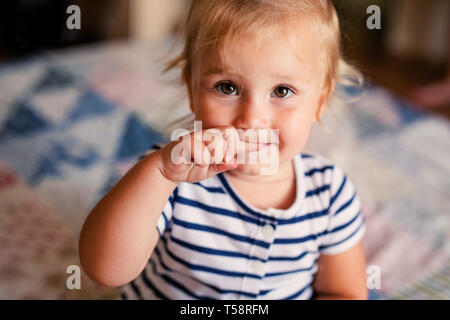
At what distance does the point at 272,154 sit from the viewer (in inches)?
22.5

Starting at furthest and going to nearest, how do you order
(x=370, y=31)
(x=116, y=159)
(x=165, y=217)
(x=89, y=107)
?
(x=370, y=31) < (x=89, y=107) < (x=116, y=159) < (x=165, y=217)

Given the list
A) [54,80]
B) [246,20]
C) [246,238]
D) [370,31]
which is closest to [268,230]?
[246,238]

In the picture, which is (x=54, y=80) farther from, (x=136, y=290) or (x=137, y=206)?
(x=137, y=206)

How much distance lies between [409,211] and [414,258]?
129mm

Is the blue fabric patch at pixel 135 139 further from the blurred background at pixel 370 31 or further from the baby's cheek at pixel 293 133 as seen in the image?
the blurred background at pixel 370 31

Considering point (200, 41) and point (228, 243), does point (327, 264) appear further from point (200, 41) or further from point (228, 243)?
point (200, 41)

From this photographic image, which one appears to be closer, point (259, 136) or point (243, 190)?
point (259, 136)

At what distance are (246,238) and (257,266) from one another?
0.04 meters

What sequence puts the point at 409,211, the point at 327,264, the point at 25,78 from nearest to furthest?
the point at 327,264 < the point at 409,211 < the point at 25,78

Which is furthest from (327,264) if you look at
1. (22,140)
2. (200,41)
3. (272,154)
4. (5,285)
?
(22,140)

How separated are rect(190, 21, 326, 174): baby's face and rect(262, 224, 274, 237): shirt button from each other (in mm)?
85

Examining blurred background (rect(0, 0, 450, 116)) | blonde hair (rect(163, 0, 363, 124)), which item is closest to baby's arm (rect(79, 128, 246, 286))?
blonde hair (rect(163, 0, 363, 124))

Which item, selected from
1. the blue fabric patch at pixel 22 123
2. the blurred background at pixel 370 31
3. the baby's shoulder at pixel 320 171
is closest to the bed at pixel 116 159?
the blue fabric patch at pixel 22 123

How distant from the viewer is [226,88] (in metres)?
0.53
